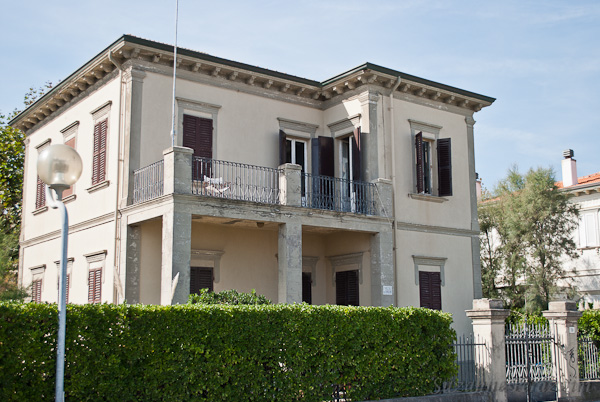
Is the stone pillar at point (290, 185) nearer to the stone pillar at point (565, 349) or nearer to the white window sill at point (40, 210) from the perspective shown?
the stone pillar at point (565, 349)

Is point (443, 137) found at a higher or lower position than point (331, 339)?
higher

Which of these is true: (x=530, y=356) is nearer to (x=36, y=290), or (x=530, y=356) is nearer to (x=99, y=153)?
(x=99, y=153)

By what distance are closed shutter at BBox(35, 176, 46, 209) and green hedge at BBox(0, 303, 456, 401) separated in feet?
40.4

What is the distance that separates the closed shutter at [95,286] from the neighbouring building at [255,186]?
0.05 meters

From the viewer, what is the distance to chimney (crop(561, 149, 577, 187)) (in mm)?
33188

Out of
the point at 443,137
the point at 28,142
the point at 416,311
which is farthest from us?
the point at 28,142

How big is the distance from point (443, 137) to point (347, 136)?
3094 mm

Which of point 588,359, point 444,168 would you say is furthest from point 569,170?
point 588,359

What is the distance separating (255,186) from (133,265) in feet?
11.2

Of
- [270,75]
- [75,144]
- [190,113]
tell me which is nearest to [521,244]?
[270,75]

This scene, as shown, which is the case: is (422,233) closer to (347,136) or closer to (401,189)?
(401,189)

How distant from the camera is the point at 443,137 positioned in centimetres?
2097

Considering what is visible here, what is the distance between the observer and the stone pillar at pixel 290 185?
16.5m

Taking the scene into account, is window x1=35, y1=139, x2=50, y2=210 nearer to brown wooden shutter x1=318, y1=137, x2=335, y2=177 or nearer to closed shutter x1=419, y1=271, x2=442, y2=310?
brown wooden shutter x1=318, y1=137, x2=335, y2=177
